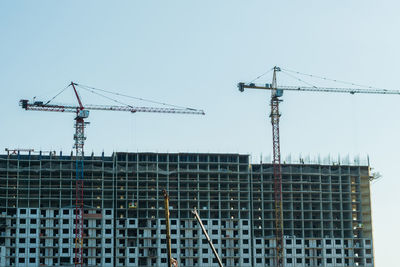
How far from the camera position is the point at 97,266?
199875 mm

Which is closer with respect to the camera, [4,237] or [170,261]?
[170,261]

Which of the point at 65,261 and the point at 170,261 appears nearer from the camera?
the point at 170,261

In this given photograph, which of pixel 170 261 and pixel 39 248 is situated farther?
pixel 39 248

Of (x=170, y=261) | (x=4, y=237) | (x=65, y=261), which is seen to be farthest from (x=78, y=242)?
(x=170, y=261)

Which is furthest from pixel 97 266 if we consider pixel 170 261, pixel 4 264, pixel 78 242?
pixel 170 261

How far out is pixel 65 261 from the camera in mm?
199250

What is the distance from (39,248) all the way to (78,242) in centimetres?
1102

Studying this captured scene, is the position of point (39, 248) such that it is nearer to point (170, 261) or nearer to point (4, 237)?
point (4, 237)

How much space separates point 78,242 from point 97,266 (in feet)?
28.5

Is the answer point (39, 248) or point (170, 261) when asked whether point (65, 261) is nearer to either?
point (39, 248)

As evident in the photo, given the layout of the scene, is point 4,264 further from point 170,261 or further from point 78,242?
point 170,261

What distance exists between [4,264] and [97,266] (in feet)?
84.4

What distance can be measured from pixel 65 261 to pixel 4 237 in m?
18.5

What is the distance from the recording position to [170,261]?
61.3 m
